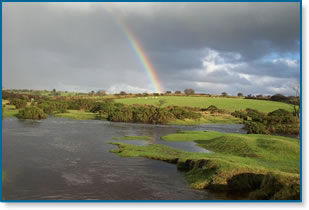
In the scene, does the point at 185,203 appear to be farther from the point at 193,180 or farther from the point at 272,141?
the point at 272,141

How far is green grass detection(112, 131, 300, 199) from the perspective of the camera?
13.1m

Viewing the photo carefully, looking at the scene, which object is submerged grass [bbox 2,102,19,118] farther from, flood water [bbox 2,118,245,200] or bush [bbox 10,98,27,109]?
flood water [bbox 2,118,245,200]

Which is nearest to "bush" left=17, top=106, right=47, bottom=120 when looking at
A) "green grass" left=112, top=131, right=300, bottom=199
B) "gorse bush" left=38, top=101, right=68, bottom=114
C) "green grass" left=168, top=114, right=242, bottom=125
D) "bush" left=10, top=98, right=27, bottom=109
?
"bush" left=10, top=98, right=27, bottom=109

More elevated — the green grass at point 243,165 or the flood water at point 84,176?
the green grass at point 243,165

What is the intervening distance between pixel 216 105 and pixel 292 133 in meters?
39.8

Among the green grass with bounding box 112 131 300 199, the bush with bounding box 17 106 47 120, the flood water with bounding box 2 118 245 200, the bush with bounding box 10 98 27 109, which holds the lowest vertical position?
the flood water with bounding box 2 118 245 200

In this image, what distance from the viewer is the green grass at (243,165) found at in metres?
13.1

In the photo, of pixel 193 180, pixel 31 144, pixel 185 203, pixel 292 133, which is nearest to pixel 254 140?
pixel 193 180

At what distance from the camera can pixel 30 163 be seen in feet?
64.2

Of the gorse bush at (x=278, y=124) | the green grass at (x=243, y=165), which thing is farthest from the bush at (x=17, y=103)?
the gorse bush at (x=278, y=124)

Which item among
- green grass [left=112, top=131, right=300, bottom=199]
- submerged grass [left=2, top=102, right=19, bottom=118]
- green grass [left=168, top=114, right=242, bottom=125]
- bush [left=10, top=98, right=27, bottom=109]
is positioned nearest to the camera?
green grass [left=112, top=131, right=300, bottom=199]

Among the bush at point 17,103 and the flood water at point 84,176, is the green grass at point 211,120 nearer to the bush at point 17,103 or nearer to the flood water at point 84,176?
the bush at point 17,103

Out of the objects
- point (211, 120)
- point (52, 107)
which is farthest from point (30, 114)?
point (211, 120)

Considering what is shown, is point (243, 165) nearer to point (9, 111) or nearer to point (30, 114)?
point (30, 114)
